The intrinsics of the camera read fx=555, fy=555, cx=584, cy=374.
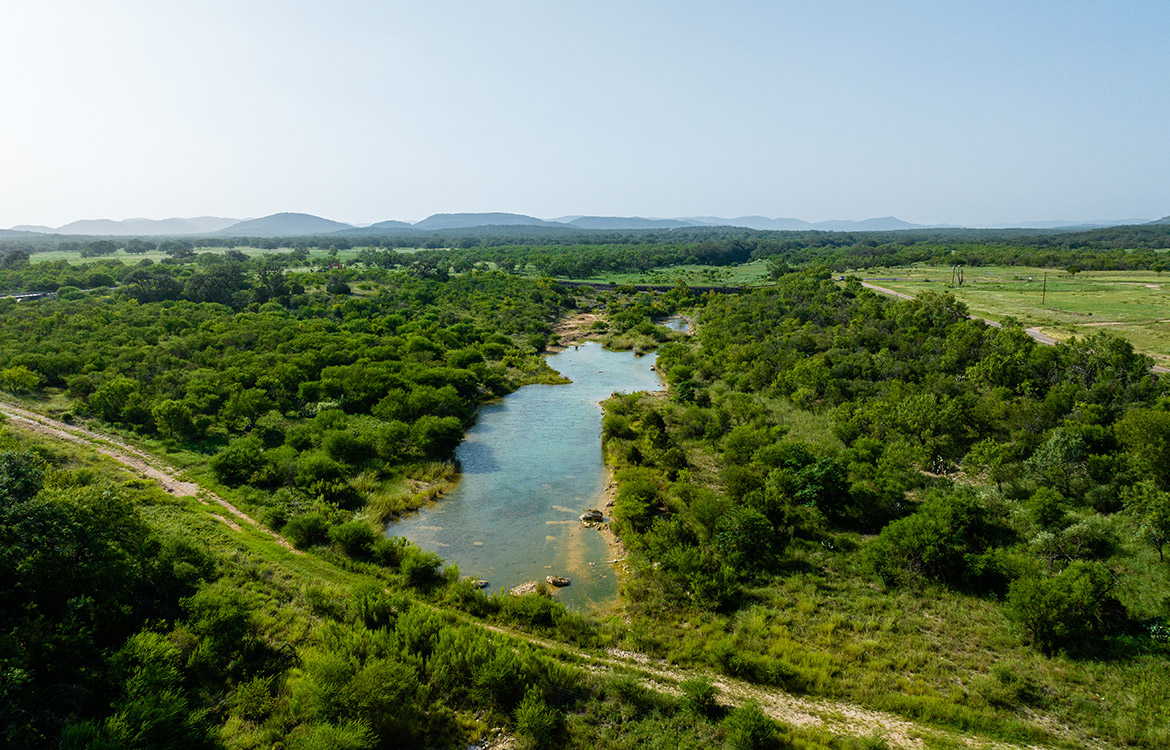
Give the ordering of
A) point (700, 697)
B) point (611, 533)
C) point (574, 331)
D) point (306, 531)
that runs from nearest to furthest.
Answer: point (700, 697) → point (306, 531) → point (611, 533) → point (574, 331)

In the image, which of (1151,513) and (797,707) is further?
(1151,513)

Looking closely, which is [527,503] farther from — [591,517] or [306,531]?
[306,531]

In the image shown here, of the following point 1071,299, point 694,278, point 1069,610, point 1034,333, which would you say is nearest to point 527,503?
point 1069,610

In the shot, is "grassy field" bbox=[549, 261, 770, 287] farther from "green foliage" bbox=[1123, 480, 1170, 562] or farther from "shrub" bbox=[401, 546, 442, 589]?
"shrub" bbox=[401, 546, 442, 589]

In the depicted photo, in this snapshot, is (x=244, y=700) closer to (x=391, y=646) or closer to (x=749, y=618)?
(x=391, y=646)

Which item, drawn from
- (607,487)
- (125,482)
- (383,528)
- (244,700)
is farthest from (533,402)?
(244,700)
